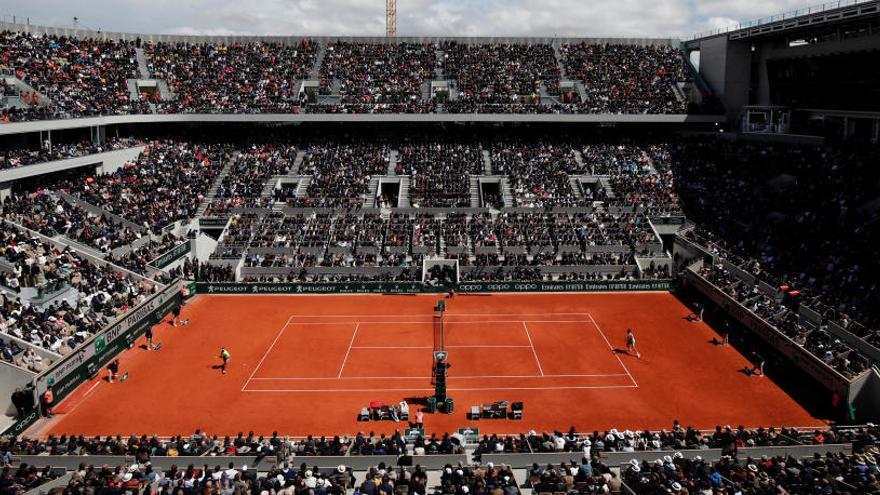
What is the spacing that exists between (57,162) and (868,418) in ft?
176

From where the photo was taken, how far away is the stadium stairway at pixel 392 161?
204 ft

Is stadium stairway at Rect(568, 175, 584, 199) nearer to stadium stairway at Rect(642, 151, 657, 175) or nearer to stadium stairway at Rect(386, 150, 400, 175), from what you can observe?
stadium stairway at Rect(642, 151, 657, 175)

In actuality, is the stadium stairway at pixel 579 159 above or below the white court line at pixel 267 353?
above

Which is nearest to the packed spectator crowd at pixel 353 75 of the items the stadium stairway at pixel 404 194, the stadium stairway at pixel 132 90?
the stadium stairway at pixel 132 90

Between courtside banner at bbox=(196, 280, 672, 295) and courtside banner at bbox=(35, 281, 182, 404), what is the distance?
573 cm

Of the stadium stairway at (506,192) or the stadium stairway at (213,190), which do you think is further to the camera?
the stadium stairway at (506,192)

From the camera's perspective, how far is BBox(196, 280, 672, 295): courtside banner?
46.6 m

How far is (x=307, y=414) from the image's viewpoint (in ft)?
91.8

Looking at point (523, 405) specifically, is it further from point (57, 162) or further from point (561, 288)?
point (57, 162)

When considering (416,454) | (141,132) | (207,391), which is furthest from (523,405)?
(141,132)

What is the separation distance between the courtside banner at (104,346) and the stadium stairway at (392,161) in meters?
25.3

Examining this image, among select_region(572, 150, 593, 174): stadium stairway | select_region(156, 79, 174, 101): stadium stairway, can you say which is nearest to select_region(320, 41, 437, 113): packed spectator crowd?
select_region(156, 79, 174, 101): stadium stairway

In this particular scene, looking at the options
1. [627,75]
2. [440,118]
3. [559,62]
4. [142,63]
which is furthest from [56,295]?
[627,75]

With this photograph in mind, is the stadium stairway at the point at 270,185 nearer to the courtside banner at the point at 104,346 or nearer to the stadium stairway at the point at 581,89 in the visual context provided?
the courtside banner at the point at 104,346
